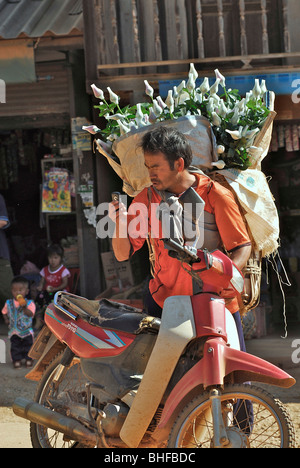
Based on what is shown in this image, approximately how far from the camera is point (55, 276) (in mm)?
8281

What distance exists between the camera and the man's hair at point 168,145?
3.55m

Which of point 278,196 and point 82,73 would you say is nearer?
point 82,73

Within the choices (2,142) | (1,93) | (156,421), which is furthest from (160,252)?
(2,142)

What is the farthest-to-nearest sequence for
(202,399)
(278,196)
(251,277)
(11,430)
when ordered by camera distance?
(278,196)
(11,430)
(251,277)
(202,399)

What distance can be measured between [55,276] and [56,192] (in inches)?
46.4

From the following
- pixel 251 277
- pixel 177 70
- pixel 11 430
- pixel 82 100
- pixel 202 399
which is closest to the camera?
pixel 202 399

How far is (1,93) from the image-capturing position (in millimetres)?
8289

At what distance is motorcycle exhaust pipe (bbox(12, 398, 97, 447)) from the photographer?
3.71 m

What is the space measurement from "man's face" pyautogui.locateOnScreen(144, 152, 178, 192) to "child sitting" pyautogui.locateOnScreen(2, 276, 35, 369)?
402 centimetres

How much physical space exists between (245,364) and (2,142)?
6.84 metres

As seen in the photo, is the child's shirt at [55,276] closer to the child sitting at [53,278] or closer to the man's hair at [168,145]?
the child sitting at [53,278]

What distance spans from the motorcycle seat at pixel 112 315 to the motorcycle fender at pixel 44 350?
0.34 m

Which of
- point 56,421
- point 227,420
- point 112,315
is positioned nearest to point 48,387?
point 56,421

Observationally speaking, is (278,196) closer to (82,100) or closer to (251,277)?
(82,100)
